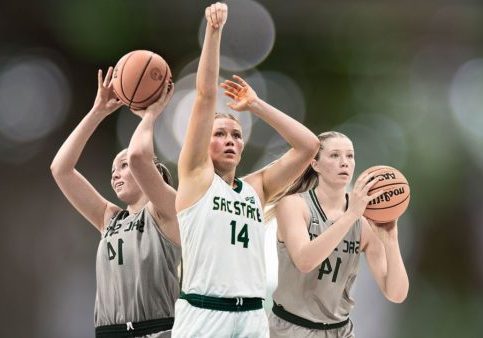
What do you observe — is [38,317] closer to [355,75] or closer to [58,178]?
[58,178]

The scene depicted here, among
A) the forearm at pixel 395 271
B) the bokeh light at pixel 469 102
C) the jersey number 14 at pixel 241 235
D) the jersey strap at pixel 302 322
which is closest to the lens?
the jersey number 14 at pixel 241 235

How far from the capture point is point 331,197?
15.9 feet

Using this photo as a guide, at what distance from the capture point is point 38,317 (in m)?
9.36

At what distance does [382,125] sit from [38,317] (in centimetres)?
612

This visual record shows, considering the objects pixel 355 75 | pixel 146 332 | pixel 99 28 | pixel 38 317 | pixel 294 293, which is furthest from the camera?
pixel 355 75

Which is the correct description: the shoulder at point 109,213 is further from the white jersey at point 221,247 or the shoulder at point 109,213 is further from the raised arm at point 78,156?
the white jersey at point 221,247

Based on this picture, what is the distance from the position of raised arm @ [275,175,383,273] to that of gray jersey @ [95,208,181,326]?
0.72m

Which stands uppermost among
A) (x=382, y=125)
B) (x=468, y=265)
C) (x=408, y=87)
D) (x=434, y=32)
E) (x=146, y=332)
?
(x=434, y=32)

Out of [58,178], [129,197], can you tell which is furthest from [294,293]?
[58,178]

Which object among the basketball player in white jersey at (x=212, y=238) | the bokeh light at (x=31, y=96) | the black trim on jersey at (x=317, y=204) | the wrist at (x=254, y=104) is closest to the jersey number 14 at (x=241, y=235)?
the basketball player in white jersey at (x=212, y=238)

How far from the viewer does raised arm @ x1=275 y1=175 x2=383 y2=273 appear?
4246mm

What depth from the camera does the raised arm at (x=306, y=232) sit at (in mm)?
4246

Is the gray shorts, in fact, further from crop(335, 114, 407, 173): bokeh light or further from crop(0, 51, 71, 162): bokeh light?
crop(0, 51, 71, 162): bokeh light

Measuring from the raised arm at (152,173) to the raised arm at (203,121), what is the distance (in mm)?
289
